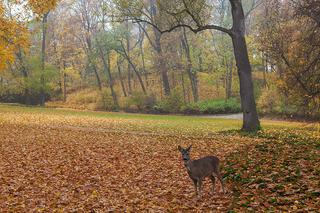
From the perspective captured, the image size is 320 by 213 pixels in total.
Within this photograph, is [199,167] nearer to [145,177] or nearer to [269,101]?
[145,177]

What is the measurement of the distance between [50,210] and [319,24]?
531 inches

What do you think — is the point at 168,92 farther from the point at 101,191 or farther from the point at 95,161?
the point at 101,191

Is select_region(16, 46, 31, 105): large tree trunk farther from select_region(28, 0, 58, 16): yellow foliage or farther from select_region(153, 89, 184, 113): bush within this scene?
select_region(28, 0, 58, 16): yellow foliage

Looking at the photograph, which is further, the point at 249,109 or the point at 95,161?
the point at 249,109

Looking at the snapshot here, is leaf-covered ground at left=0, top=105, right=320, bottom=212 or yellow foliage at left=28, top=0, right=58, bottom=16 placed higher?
yellow foliage at left=28, top=0, right=58, bottom=16

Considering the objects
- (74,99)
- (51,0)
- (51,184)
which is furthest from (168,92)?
(51,184)

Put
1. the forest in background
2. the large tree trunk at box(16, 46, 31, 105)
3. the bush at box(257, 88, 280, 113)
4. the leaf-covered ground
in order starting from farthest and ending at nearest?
1. the large tree trunk at box(16, 46, 31, 105)
2. the forest in background
3. the bush at box(257, 88, 280, 113)
4. the leaf-covered ground

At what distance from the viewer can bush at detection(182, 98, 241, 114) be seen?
4750 centimetres

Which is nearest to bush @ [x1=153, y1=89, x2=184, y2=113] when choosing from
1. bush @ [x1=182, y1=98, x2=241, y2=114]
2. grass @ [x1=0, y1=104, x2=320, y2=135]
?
bush @ [x1=182, y1=98, x2=241, y2=114]

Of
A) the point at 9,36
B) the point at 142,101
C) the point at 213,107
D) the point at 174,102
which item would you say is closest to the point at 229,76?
the point at 213,107

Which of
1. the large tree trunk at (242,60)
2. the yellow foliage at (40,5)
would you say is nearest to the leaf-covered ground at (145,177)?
the large tree trunk at (242,60)

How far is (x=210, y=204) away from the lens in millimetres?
8500

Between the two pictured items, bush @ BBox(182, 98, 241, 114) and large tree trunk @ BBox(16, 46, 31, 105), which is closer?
bush @ BBox(182, 98, 241, 114)

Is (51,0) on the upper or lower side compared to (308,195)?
upper
